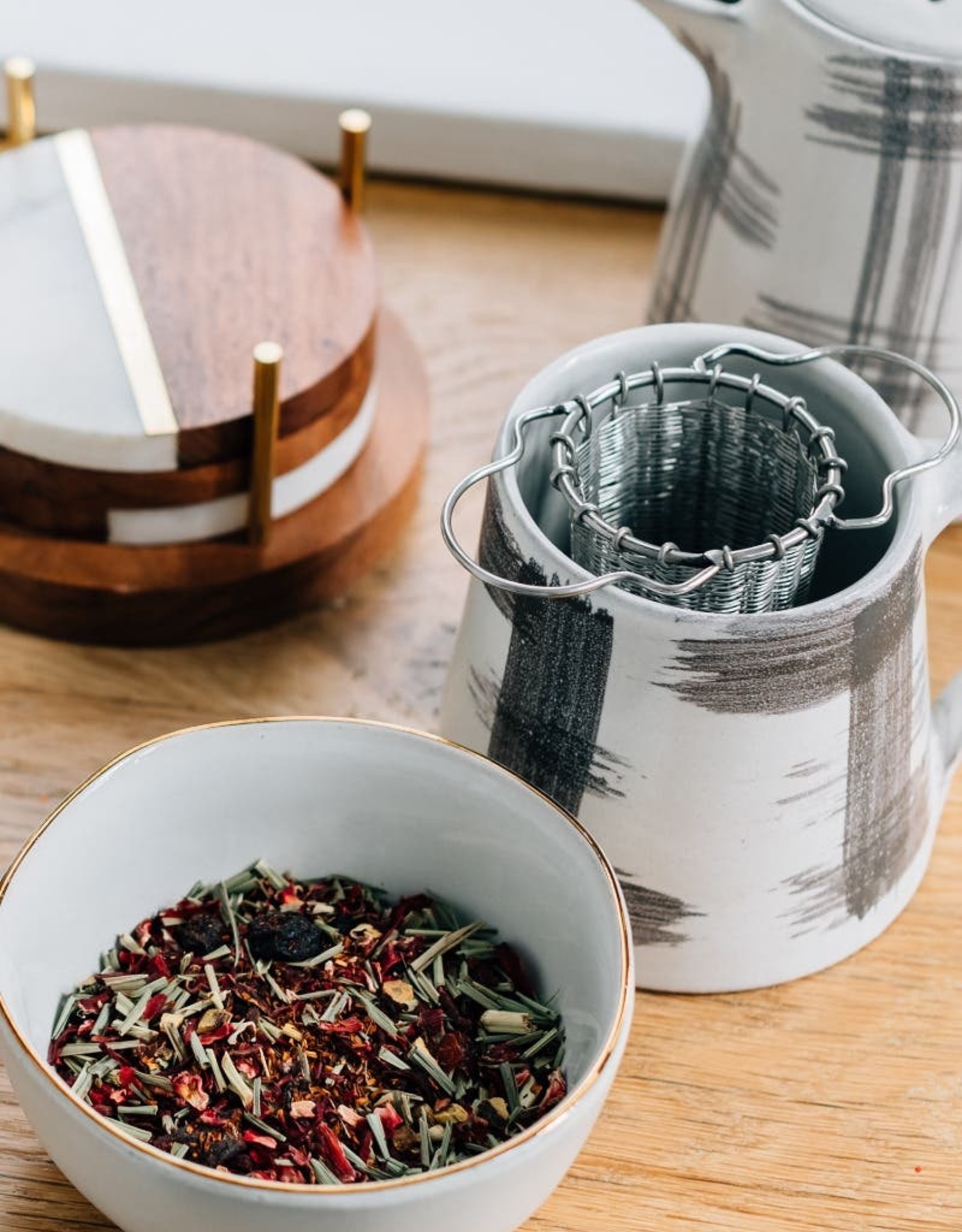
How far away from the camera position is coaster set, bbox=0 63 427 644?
1.89 ft

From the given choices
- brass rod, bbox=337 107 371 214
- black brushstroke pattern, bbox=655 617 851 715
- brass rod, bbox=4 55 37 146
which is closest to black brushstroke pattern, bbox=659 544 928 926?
black brushstroke pattern, bbox=655 617 851 715

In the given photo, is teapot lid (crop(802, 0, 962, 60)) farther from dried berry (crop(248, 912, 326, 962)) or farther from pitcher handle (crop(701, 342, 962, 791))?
dried berry (crop(248, 912, 326, 962))

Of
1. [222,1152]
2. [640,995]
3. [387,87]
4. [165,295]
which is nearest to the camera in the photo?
[222,1152]

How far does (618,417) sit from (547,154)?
0.33 metres

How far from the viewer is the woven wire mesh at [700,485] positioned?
472mm

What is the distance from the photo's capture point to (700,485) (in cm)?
53

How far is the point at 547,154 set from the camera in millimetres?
791

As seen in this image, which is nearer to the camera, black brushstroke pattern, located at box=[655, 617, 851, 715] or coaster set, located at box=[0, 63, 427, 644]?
black brushstroke pattern, located at box=[655, 617, 851, 715]

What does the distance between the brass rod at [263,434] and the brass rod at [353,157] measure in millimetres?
106

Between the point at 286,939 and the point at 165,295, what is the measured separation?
0.26 meters

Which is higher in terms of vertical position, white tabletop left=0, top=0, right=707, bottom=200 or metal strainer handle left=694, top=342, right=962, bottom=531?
metal strainer handle left=694, top=342, right=962, bottom=531

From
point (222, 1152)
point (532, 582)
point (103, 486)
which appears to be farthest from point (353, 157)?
point (222, 1152)

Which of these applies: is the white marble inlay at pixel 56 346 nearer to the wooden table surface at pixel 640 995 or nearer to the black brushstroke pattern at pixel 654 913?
the wooden table surface at pixel 640 995

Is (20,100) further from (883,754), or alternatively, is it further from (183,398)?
(883,754)
